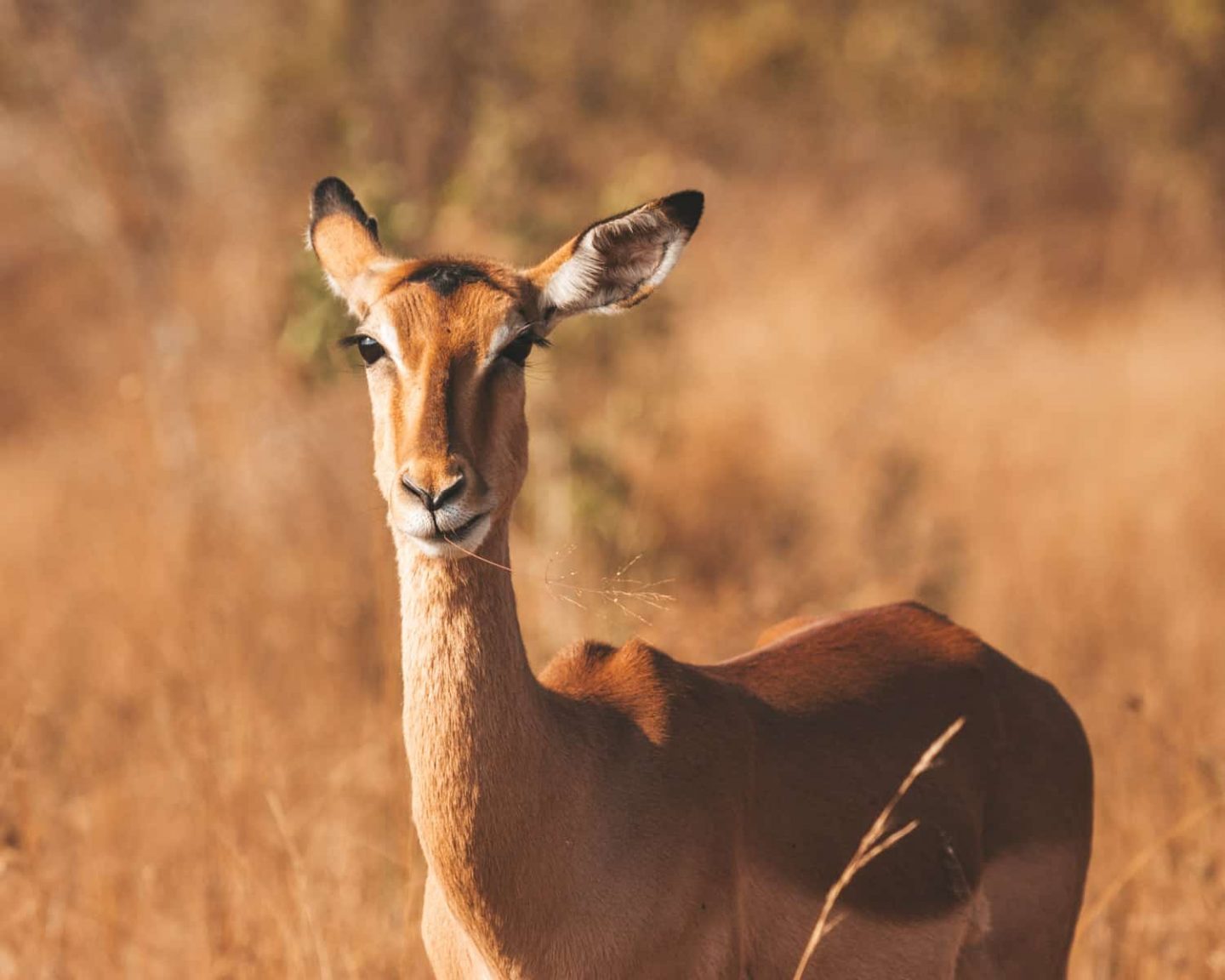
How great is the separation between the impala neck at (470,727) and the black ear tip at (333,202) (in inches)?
44.9

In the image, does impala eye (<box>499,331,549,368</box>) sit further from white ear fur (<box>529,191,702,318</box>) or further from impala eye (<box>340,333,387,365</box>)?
impala eye (<box>340,333,387,365</box>)

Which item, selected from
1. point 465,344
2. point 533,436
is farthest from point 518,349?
point 533,436

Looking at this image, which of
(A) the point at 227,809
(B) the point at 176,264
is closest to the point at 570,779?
(A) the point at 227,809

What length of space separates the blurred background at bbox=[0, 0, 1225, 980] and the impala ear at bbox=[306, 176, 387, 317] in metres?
0.59

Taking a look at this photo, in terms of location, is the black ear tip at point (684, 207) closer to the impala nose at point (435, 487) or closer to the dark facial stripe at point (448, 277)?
the dark facial stripe at point (448, 277)

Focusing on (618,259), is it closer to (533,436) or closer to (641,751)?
(641,751)

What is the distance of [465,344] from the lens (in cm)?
343

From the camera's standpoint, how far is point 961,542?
902 cm

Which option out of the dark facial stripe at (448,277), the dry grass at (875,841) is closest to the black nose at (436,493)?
the dark facial stripe at (448,277)

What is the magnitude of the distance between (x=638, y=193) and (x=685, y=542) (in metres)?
3.02

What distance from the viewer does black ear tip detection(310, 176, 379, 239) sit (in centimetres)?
416

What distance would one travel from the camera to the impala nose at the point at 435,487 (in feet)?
10.2

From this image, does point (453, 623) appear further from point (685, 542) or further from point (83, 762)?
point (685, 542)

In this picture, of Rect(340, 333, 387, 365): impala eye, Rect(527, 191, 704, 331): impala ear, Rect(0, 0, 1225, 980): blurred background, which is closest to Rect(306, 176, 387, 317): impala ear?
Rect(340, 333, 387, 365): impala eye
